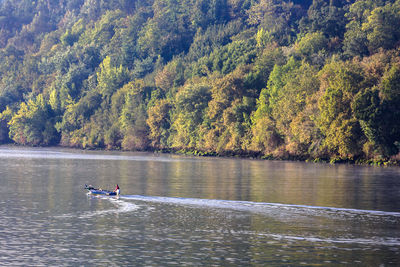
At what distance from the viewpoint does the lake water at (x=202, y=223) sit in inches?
1099

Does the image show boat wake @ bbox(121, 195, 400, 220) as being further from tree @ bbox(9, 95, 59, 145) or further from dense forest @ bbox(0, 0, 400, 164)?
tree @ bbox(9, 95, 59, 145)

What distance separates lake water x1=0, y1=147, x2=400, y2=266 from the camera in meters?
27.9

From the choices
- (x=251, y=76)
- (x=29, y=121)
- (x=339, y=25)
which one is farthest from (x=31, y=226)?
(x=29, y=121)

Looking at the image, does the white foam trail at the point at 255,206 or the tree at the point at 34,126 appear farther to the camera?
the tree at the point at 34,126

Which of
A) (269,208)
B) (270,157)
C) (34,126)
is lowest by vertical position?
(269,208)

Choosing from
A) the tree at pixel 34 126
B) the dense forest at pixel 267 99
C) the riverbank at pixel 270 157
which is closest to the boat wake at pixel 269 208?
the dense forest at pixel 267 99

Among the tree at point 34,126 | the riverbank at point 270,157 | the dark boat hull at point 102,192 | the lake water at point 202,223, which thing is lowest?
the lake water at point 202,223

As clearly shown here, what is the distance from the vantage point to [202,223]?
36250mm

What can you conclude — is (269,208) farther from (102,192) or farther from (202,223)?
(102,192)

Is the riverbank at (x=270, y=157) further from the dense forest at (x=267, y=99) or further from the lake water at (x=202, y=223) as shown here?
the lake water at (x=202, y=223)

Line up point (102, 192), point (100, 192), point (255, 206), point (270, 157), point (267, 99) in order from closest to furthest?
point (255, 206) < point (102, 192) < point (100, 192) < point (270, 157) < point (267, 99)

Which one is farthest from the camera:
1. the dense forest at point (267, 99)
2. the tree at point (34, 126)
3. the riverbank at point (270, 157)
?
the tree at point (34, 126)

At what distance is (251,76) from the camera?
130 metres

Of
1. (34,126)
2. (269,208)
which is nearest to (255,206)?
(269,208)
